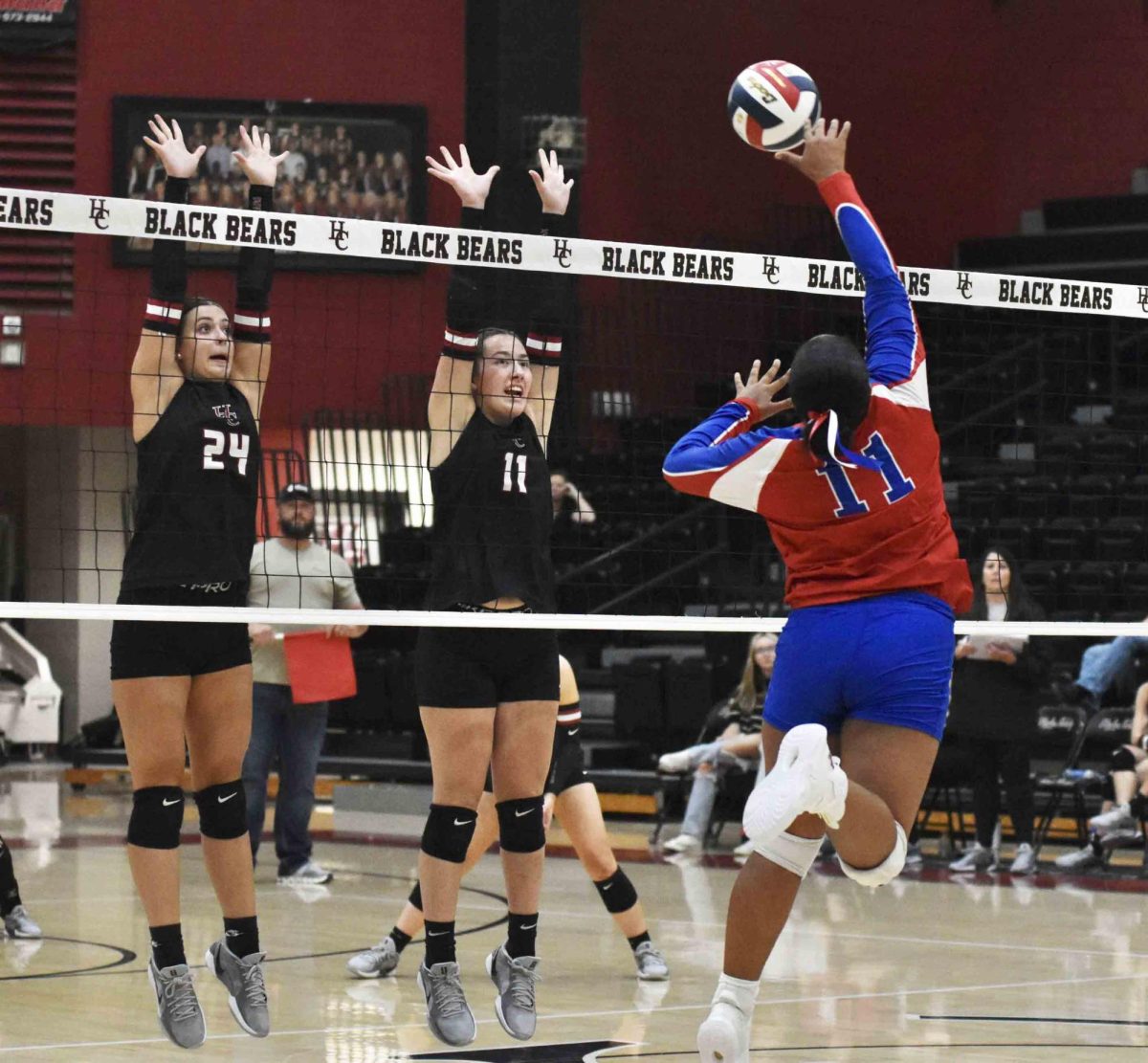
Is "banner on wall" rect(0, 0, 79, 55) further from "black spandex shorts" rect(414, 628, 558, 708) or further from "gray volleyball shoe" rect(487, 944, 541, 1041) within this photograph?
"gray volleyball shoe" rect(487, 944, 541, 1041)

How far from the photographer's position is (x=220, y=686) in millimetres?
5590

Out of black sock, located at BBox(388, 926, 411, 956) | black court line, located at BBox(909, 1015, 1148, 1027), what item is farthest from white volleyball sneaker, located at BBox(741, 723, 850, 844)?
black sock, located at BBox(388, 926, 411, 956)

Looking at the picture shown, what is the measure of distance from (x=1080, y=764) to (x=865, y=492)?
8572 millimetres

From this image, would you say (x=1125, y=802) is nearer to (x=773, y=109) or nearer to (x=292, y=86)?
(x=773, y=109)

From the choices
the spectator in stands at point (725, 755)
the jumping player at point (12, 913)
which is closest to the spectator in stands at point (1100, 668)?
the spectator in stands at point (725, 755)

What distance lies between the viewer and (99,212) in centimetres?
591

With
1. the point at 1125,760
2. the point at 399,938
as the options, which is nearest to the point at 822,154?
the point at 399,938

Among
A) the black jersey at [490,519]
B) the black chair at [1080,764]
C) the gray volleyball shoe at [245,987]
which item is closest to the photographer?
the gray volleyball shoe at [245,987]

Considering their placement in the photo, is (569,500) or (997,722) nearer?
(569,500)

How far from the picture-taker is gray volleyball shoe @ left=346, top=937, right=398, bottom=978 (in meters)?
7.50

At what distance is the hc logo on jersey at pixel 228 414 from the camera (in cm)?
562

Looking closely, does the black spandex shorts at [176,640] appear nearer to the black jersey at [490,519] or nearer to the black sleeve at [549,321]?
the black jersey at [490,519]

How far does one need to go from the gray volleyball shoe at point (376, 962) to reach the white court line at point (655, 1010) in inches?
35.3

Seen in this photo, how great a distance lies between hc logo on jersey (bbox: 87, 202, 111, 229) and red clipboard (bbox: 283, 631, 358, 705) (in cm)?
461
